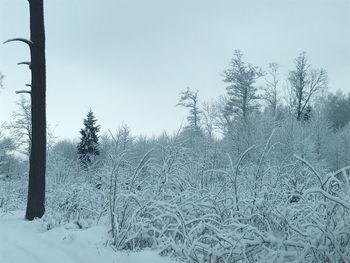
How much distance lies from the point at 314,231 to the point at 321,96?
163ft

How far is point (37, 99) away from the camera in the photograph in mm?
10664

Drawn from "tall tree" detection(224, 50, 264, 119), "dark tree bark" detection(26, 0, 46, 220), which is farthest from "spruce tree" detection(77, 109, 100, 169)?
"dark tree bark" detection(26, 0, 46, 220)

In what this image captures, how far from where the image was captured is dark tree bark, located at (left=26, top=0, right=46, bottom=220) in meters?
10.6

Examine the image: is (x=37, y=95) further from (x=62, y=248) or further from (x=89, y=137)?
(x=89, y=137)

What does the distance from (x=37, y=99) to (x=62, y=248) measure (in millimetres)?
5317

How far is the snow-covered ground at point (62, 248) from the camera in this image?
5.46 meters

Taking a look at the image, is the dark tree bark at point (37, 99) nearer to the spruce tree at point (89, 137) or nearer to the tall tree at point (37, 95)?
the tall tree at point (37, 95)

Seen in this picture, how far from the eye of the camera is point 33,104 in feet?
35.2

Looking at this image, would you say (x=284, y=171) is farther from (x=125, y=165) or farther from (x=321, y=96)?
(x=321, y=96)

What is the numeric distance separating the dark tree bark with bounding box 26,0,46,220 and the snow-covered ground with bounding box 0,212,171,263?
228cm

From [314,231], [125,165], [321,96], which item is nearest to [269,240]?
[314,231]

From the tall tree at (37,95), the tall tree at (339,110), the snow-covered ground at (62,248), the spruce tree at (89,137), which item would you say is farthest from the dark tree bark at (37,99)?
the tall tree at (339,110)

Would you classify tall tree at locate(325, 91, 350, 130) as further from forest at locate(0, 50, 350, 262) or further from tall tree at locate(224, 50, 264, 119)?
forest at locate(0, 50, 350, 262)

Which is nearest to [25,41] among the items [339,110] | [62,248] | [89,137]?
[62,248]
